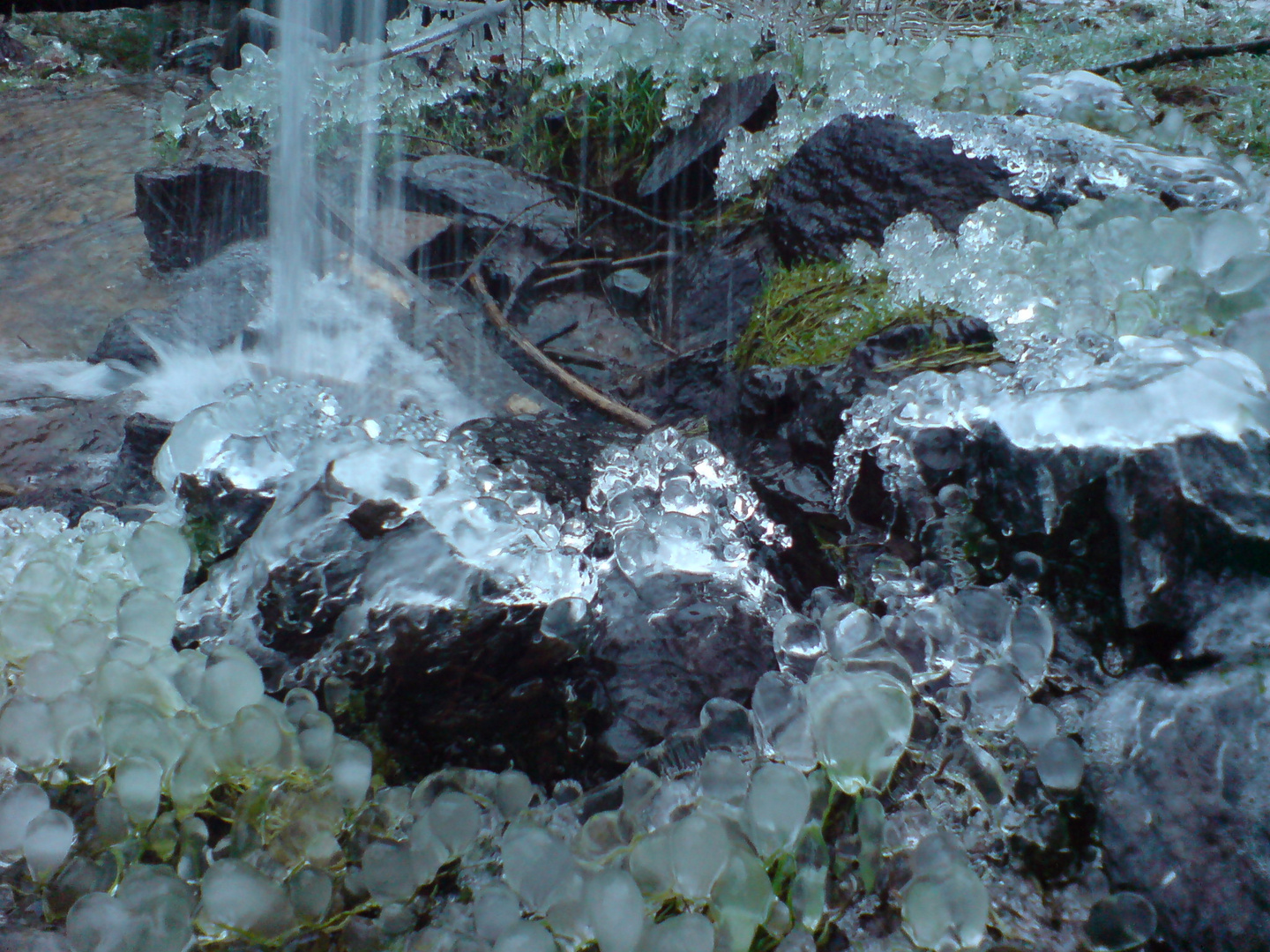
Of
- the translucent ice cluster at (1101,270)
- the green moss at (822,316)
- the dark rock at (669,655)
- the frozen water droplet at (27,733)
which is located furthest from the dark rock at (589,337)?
the frozen water droplet at (27,733)

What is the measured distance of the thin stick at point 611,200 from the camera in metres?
4.27

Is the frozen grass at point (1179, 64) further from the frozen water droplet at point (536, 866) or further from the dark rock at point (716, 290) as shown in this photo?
the frozen water droplet at point (536, 866)

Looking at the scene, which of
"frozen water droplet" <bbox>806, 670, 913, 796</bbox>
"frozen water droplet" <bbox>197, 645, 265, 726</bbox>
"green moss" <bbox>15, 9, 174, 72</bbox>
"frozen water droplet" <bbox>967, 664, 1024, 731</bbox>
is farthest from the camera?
"green moss" <bbox>15, 9, 174, 72</bbox>

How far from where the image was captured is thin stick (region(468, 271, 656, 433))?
3.31 meters

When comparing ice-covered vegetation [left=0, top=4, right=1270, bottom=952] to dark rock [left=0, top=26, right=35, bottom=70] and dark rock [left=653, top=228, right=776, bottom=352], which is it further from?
dark rock [left=0, top=26, right=35, bottom=70]

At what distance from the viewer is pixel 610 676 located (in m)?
1.80

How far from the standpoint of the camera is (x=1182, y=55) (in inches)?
176

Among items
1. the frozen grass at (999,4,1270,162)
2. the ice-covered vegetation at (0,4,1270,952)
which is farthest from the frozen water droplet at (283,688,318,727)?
the frozen grass at (999,4,1270,162)

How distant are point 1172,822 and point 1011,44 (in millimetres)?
5029

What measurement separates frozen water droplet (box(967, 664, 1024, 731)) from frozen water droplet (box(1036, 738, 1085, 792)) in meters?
0.11

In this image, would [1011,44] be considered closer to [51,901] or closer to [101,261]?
[101,261]

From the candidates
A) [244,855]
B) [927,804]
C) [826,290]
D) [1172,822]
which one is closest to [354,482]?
[244,855]

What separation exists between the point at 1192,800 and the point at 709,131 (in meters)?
3.71

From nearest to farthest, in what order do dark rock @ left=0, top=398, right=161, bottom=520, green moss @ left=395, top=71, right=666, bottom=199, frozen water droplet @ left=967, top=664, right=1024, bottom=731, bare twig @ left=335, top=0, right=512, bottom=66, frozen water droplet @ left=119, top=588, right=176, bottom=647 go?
frozen water droplet @ left=967, top=664, right=1024, bottom=731 → frozen water droplet @ left=119, top=588, right=176, bottom=647 → dark rock @ left=0, top=398, right=161, bottom=520 → green moss @ left=395, top=71, right=666, bottom=199 → bare twig @ left=335, top=0, right=512, bottom=66
